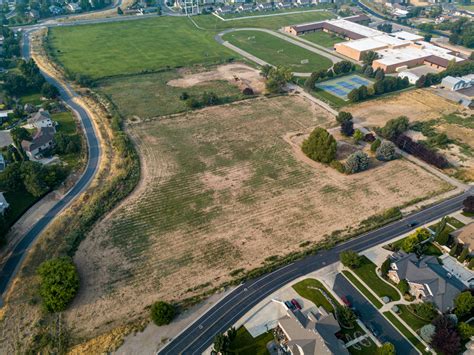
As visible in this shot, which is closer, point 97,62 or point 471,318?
point 471,318

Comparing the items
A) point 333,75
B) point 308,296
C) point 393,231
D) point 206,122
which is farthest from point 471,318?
point 333,75

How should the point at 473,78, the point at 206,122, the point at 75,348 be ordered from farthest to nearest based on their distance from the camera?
the point at 473,78 < the point at 206,122 < the point at 75,348

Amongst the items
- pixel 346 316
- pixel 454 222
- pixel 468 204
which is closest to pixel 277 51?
pixel 468 204

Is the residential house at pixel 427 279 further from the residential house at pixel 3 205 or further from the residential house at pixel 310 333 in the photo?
the residential house at pixel 3 205

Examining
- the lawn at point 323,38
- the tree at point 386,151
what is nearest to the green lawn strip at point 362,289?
the tree at point 386,151

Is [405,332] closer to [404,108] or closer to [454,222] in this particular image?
[454,222]

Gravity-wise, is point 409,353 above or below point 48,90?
below

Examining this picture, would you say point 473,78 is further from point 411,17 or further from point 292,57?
point 411,17
